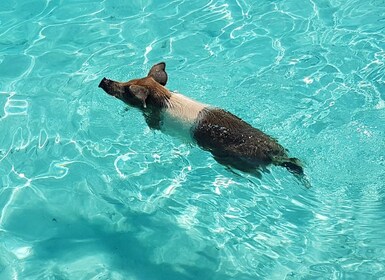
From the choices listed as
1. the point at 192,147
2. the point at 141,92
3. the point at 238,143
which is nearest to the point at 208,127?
the point at 238,143

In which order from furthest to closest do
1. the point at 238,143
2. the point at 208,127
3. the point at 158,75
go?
the point at 158,75 < the point at 208,127 < the point at 238,143

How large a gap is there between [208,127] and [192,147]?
0.57m

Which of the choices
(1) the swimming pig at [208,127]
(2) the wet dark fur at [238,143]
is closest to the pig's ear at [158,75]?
(1) the swimming pig at [208,127]

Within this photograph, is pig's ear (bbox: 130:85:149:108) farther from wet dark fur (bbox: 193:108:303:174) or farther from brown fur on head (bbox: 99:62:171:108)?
wet dark fur (bbox: 193:108:303:174)

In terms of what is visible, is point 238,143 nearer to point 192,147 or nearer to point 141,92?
point 192,147

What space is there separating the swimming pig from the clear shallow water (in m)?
0.39

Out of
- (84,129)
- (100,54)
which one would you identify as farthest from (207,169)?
(100,54)

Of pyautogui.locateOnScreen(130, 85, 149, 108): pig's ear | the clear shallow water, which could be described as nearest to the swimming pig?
pyautogui.locateOnScreen(130, 85, 149, 108): pig's ear

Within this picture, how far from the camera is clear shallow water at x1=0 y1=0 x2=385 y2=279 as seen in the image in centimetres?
527

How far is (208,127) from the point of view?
543cm

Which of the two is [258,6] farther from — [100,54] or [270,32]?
[100,54]

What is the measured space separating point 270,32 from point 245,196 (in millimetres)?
2974

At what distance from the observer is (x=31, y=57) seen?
7.61 metres

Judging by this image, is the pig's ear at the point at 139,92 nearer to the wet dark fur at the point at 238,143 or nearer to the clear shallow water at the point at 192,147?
the wet dark fur at the point at 238,143
